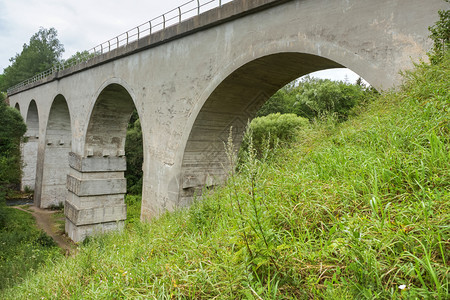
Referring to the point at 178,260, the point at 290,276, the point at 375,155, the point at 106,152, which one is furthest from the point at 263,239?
the point at 106,152

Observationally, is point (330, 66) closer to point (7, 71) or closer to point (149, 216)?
point (149, 216)

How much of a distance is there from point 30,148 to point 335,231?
86.2 ft

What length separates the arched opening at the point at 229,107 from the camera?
6047 mm

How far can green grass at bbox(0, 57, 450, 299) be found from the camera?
5.43 feet

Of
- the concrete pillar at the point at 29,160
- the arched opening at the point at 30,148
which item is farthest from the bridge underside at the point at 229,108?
the concrete pillar at the point at 29,160

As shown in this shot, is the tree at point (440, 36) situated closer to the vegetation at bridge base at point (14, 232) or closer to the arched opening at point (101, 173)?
the vegetation at bridge base at point (14, 232)

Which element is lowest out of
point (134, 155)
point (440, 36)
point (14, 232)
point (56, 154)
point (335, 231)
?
point (14, 232)

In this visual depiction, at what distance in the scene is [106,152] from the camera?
1224cm

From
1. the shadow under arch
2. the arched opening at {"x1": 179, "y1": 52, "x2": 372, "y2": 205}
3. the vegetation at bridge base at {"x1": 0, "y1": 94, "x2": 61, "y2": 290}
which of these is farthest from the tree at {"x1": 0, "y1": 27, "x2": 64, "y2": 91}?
the arched opening at {"x1": 179, "y1": 52, "x2": 372, "y2": 205}

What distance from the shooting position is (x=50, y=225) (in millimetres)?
15641

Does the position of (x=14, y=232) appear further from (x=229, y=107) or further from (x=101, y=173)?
(x=229, y=107)

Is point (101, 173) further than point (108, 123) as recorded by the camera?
No

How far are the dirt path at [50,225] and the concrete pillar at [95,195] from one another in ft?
2.09

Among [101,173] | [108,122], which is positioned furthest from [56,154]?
[108,122]
